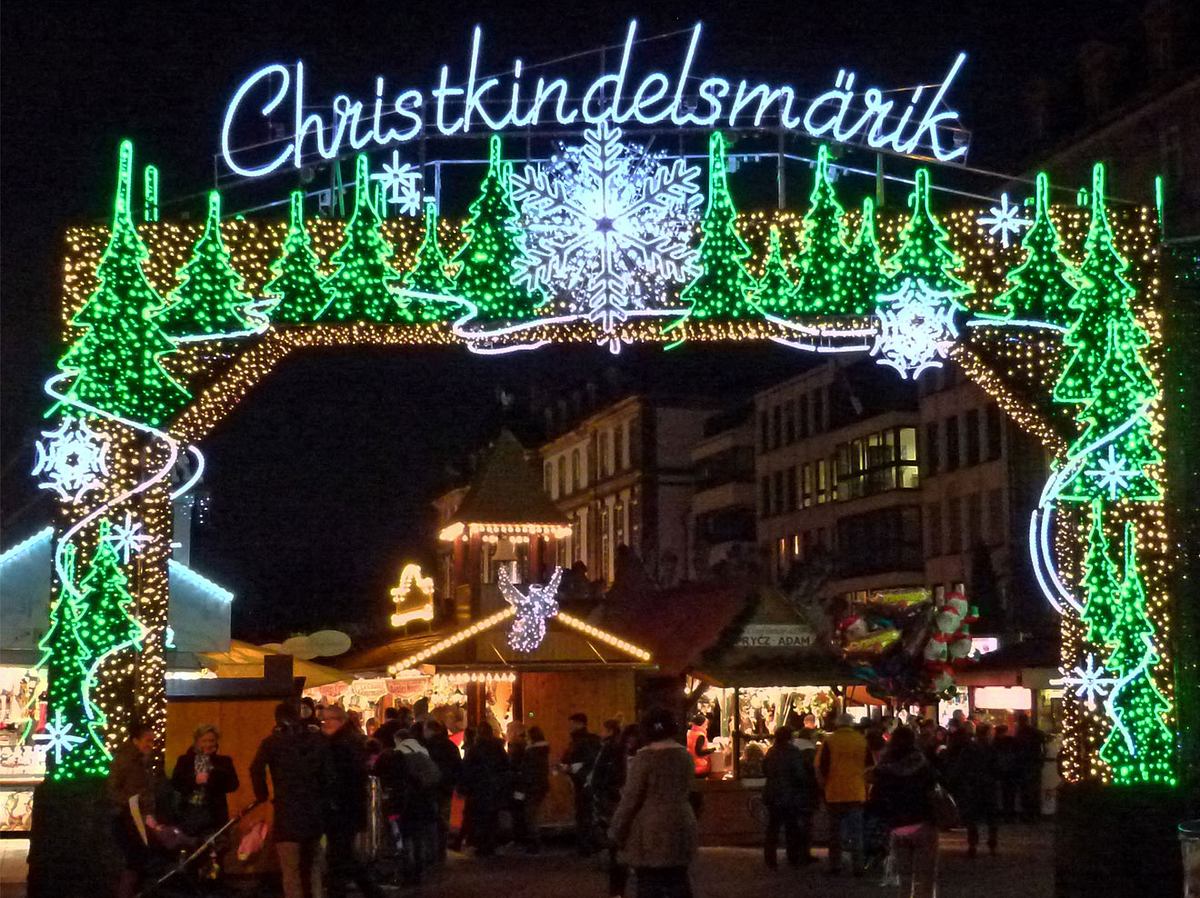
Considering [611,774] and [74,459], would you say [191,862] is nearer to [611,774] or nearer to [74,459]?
[74,459]

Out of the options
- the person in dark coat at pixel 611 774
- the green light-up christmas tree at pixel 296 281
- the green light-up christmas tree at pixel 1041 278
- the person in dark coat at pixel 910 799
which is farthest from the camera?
the person in dark coat at pixel 611 774

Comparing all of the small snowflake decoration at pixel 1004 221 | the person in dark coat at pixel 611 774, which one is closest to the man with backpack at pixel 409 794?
the person in dark coat at pixel 611 774

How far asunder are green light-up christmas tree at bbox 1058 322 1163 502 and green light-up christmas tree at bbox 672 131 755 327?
3069mm

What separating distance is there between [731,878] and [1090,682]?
547 centimetres

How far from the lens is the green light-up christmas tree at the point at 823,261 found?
15352 mm

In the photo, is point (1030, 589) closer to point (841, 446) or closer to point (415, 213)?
point (841, 446)

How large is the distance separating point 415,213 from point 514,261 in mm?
1138

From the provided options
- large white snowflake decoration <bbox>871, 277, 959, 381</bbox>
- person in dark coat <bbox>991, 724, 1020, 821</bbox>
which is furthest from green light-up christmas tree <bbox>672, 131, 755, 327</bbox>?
person in dark coat <bbox>991, 724, 1020, 821</bbox>

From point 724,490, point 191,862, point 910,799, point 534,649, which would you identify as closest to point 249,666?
point 534,649

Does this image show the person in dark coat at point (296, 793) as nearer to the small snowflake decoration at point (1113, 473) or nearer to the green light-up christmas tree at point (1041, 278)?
the small snowflake decoration at point (1113, 473)

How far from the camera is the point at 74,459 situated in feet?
49.5

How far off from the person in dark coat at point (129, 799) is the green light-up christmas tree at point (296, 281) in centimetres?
384

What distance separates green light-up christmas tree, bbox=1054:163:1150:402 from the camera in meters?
15.0

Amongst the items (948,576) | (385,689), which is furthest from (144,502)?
(948,576)
